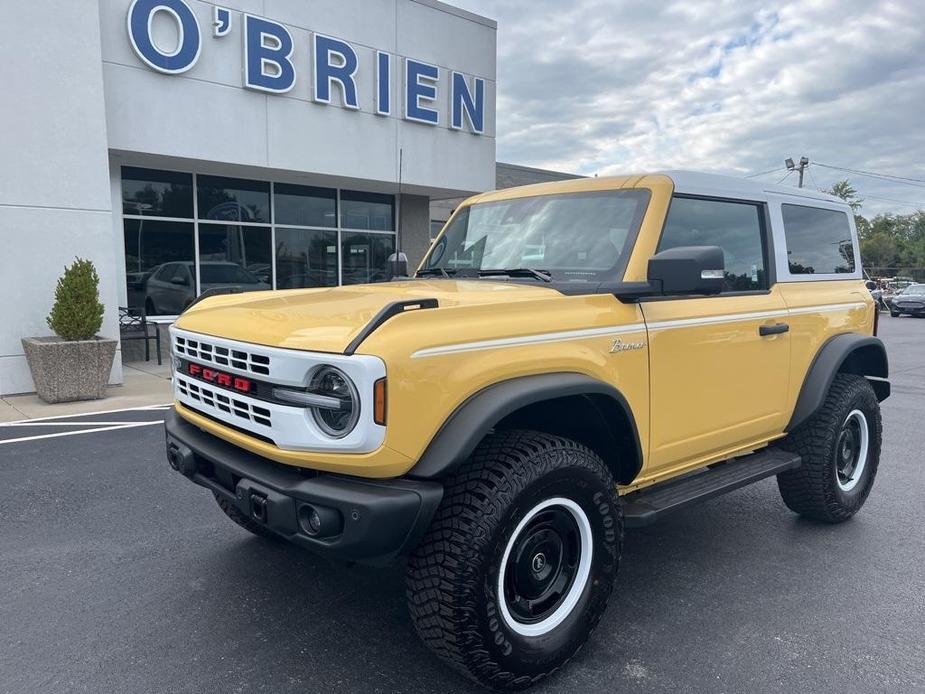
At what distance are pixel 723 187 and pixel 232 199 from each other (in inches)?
425

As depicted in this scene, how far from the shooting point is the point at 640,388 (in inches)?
120

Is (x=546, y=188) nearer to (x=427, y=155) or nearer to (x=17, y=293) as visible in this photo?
(x=17, y=293)

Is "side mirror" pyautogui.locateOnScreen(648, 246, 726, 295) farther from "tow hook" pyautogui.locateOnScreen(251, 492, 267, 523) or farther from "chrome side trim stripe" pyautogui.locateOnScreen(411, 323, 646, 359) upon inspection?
"tow hook" pyautogui.locateOnScreen(251, 492, 267, 523)

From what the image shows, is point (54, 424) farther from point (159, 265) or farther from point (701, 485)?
point (701, 485)

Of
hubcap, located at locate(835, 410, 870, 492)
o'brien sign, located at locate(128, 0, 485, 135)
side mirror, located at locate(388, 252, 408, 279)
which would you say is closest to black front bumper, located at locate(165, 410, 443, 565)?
side mirror, located at locate(388, 252, 408, 279)

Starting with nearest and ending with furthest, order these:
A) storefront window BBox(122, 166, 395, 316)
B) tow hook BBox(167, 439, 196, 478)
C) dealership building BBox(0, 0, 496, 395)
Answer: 1. tow hook BBox(167, 439, 196, 478)
2. dealership building BBox(0, 0, 496, 395)
3. storefront window BBox(122, 166, 395, 316)

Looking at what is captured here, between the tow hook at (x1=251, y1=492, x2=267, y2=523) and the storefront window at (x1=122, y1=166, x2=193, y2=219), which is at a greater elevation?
the storefront window at (x1=122, y1=166, x2=193, y2=219)

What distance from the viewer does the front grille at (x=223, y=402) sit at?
2.57m

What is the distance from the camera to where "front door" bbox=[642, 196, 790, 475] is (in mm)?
3182

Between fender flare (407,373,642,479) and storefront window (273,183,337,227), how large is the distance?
1172cm

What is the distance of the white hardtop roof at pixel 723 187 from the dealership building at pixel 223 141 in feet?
15.1

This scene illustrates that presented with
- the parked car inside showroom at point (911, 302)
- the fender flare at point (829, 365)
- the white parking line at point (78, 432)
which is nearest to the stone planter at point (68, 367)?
the white parking line at point (78, 432)

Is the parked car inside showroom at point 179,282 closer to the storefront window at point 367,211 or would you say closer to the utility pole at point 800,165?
the storefront window at point 367,211

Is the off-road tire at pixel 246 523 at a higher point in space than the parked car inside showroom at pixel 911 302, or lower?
lower
